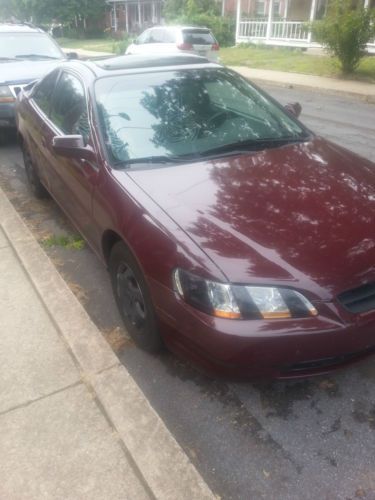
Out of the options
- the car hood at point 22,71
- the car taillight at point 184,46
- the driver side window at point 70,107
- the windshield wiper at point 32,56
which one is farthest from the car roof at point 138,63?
the car taillight at point 184,46

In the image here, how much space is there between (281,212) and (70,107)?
86.4 inches

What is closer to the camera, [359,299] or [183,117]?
[359,299]

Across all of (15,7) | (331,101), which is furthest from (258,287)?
(15,7)

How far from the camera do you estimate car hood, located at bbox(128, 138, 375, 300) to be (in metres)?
2.10

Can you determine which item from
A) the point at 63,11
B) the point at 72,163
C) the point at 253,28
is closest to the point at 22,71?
the point at 72,163

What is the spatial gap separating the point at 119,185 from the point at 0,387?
4.43 ft

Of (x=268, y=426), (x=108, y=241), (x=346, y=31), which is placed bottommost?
(x=268, y=426)

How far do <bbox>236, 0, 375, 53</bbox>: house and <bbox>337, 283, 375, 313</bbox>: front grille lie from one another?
18.7m

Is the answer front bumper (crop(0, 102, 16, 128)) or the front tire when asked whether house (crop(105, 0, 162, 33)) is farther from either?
the front tire

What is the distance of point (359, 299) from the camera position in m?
2.10

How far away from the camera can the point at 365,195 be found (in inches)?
106

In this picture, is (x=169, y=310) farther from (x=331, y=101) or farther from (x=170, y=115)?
(x=331, y=101)

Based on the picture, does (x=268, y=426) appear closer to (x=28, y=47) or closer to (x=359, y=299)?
(x=359, y=299)

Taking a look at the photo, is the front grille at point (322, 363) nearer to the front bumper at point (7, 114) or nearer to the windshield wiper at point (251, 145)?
the windshield wiper at point (251, 145)
